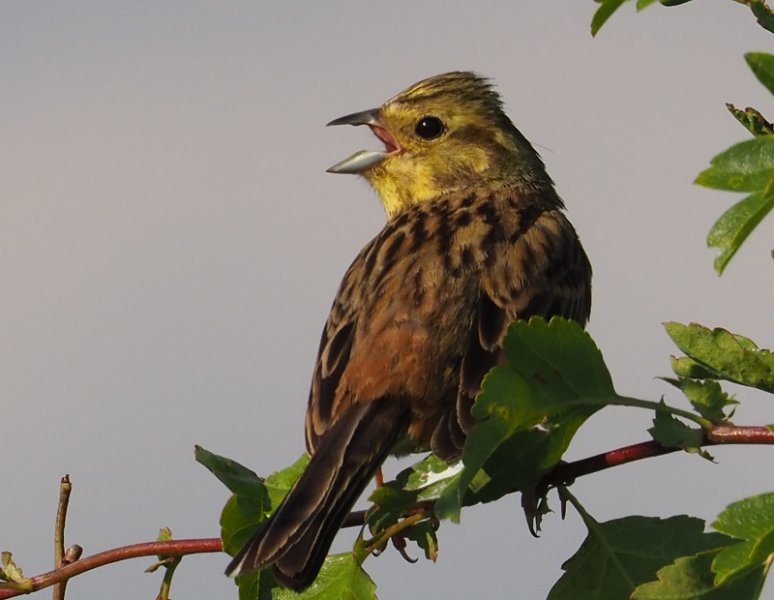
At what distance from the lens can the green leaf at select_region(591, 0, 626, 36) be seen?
8.07ft

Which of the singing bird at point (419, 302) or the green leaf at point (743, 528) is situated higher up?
the singing bird at point (419, 302)

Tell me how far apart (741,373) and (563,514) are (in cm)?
76

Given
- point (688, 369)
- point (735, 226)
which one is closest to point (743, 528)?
point (735, 226)

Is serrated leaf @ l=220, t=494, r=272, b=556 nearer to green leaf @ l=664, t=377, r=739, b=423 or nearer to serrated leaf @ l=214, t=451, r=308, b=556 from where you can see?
serrated leaf @ l=214, t=451, r=308, b=556

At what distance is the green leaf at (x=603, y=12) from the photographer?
246 centimetres

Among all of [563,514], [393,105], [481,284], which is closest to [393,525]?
[563,514]

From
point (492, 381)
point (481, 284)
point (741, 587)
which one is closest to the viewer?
point (741, 587)

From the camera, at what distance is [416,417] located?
4.07m

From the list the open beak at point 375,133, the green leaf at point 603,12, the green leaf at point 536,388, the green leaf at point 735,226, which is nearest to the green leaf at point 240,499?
the green leaf at point 536,388

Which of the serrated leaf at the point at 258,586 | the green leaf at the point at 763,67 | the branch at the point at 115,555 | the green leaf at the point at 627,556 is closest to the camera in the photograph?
the green leaf at the point at 763,67

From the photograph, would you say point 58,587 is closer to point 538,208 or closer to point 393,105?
point 538,208

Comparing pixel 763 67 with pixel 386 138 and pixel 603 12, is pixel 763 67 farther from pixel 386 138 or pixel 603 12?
pixel 386 138

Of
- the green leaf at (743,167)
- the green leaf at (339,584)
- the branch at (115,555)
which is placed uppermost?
the green leaf at (743,167)

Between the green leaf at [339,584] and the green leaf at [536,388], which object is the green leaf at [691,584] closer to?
the green leaf at [536,388]
